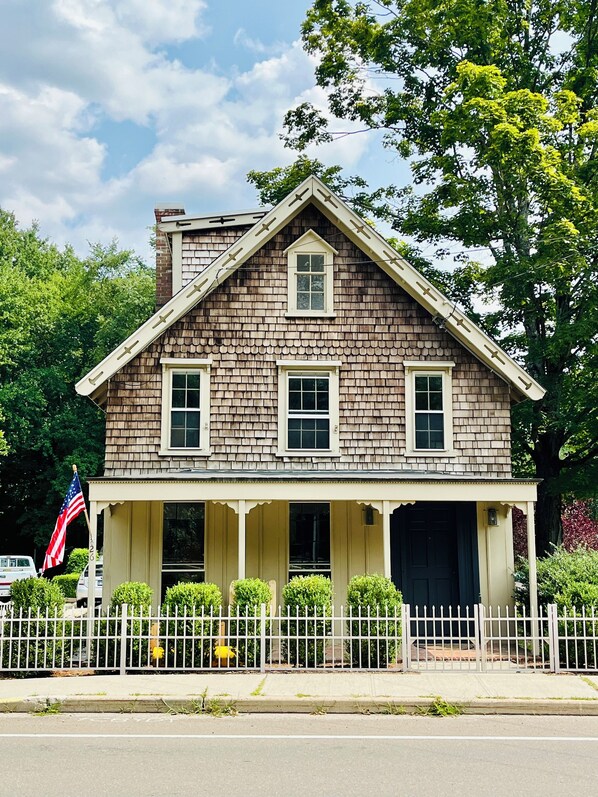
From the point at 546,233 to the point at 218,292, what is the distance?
881cm

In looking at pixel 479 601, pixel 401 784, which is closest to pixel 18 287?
pixel 479 601

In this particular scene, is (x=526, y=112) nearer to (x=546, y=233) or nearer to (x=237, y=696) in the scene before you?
(x=546, y=233)

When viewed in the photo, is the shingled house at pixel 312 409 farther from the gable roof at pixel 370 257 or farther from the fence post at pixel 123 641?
the fence post at pixel 123 641

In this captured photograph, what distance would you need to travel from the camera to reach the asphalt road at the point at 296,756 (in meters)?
7.05

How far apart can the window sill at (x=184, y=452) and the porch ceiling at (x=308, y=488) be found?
97 centimetres

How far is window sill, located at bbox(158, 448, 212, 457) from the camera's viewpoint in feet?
56.0

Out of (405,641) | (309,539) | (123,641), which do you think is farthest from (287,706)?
(309,539)

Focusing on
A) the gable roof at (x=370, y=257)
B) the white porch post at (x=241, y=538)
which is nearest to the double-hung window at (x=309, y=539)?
the white porch post at (x=241, y=538)

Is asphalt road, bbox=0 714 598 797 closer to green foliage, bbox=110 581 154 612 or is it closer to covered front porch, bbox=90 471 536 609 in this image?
green foliage, bbox=110 581 154 612

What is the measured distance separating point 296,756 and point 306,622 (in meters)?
5.03

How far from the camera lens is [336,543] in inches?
690

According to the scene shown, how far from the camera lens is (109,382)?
17.2 m

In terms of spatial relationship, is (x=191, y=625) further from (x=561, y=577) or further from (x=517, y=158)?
(x=517, y=158)

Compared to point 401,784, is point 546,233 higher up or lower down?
A: higher up
